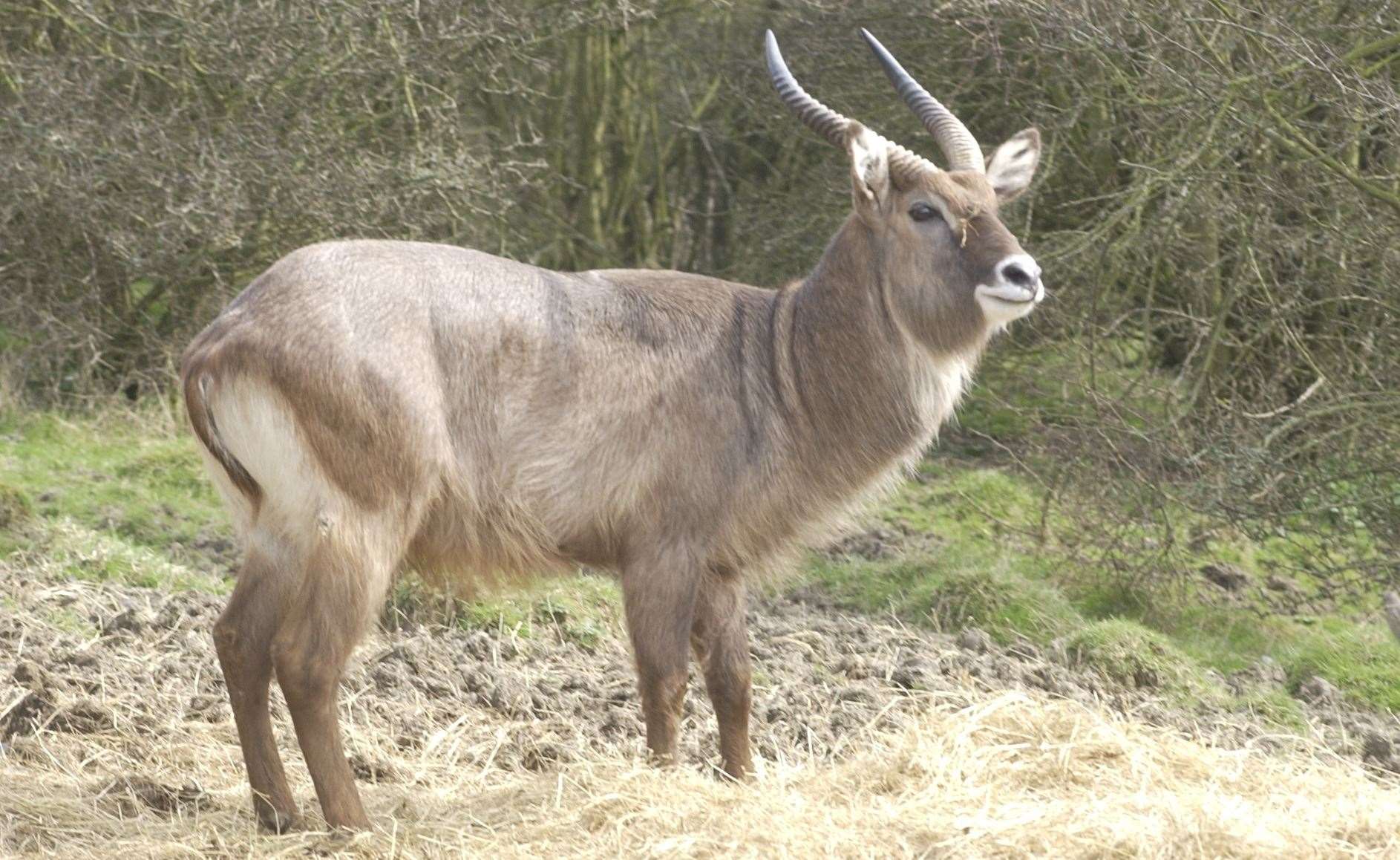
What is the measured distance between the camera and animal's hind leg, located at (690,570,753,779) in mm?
5328

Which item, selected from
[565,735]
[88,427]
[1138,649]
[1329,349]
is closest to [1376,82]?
[1329,349]

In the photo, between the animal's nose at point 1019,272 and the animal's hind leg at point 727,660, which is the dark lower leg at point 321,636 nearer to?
the animal's hind leg at point 727,660

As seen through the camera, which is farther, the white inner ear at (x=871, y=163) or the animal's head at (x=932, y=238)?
the white inner ear at (x=871, y=163)

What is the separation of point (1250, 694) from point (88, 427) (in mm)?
6180

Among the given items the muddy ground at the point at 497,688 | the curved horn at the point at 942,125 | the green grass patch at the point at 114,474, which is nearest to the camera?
the muddy ground at the point at 497,688

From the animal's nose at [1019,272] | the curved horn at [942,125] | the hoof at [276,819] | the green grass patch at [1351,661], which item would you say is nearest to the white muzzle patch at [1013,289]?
the animal's nose at [1019,272]

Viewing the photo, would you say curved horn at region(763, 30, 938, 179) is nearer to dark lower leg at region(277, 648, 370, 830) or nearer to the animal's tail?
the animal's tail

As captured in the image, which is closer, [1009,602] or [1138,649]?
[1138,649]

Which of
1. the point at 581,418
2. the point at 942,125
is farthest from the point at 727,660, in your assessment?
the point at 942,125

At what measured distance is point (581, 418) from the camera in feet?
16.7

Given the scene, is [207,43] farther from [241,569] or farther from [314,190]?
[241,569]

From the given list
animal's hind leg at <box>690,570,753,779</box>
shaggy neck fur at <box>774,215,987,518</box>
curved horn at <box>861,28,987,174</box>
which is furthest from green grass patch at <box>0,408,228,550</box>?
curved horn at <box>861,28,987,174</box>

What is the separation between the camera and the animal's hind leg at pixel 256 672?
4.86 metres

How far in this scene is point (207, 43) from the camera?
30.7ft
